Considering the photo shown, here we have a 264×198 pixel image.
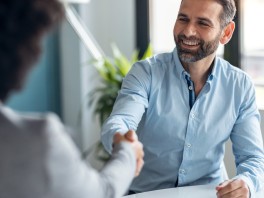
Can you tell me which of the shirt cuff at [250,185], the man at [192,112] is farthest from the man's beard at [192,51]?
the shirt cuff at [250,185]

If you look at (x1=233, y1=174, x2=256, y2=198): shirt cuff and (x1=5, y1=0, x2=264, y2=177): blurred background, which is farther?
(x1=5, y1=0, x2=264, y2=177): blurred background

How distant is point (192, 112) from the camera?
2145 millimetres

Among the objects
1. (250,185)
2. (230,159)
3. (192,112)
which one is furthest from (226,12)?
(230,159)

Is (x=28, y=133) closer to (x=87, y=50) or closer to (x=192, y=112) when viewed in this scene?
(x=192, y=112)

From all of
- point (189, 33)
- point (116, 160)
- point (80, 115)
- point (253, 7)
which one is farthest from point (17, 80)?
point (80, 115)

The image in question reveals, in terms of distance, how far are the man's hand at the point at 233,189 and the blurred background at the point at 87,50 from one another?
204 cm

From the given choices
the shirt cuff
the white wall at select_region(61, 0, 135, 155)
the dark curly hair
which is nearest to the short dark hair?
the shirt cuff

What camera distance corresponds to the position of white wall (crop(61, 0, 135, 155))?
411 cm

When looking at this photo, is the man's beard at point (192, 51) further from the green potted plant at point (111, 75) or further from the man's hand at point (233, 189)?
the green potted plant at point (111, 75)

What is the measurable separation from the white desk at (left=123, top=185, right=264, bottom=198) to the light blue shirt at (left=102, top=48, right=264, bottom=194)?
13 centimetres

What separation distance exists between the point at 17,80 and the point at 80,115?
11.0 ft

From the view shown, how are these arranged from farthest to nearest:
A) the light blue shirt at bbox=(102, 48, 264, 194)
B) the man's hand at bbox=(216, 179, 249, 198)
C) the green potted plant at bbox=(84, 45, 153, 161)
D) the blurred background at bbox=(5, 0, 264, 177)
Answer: the blurred background at bbox=(5, 0, 264, 177), the green potted plant at bbox=(84, 45, 153, 161), the light blue shirt at bbox=(102, 48, 264, 194), the man's hand at bbox=(216, 179, 249, 198)

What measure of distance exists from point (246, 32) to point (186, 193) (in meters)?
1.94

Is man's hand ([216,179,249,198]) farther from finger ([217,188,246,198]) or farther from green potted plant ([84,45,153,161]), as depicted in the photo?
green potted plant ([84,45,153,161])
